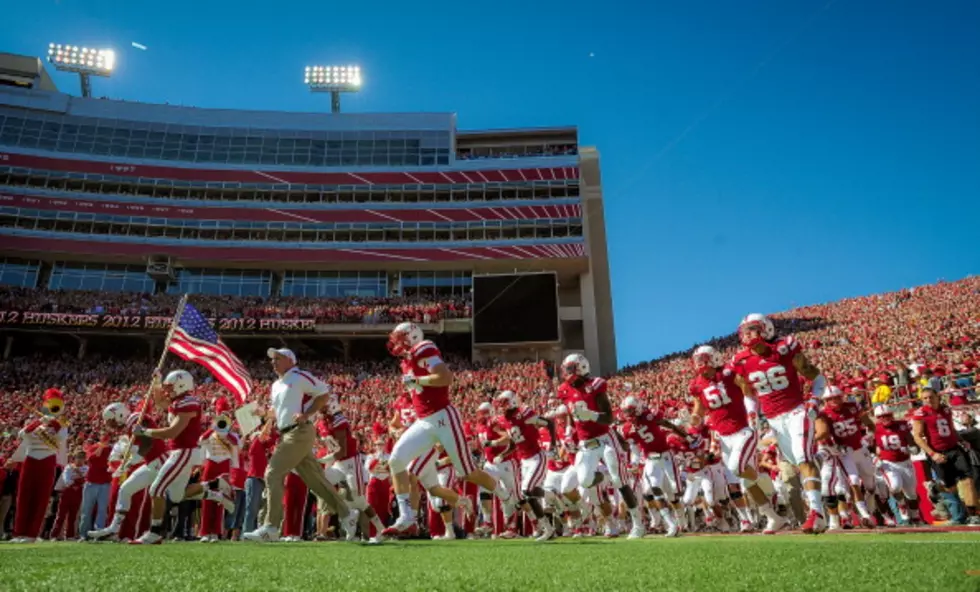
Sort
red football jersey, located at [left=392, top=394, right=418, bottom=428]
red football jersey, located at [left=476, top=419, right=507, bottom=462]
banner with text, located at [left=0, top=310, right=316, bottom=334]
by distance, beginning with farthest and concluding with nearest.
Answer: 1. banner with text, located at [left=0, top=310, right=316, bottom=334]
2. red football jersey, located at [left=476, top=419, right=507, bottom=462]
3. red football jersey, located at [left=392, top=394, right=418, bottom=428]

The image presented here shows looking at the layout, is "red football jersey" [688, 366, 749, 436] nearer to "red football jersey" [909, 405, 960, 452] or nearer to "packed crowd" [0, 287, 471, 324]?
"red football jersey" [909, 405, 960, 452]

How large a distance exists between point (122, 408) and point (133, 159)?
157 ft

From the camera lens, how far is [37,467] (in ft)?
33.4

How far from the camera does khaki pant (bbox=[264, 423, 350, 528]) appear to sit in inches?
288

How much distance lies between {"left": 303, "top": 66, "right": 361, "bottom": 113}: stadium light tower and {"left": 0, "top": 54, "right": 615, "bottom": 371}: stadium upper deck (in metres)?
7.82

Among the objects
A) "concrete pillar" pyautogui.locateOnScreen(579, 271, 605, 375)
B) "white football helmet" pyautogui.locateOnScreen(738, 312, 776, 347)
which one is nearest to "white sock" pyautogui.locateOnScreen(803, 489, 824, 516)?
"white football helmet" pyautogui.locateOnScreen(738, 312, 776, 347)

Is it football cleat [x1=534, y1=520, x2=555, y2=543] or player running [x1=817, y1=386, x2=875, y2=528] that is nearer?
football cleat [x1=534, y1=520, x2=555, y2=543]

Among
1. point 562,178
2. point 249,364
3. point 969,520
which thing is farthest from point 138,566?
point 562,178

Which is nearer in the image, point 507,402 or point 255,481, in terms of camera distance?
point 255,481

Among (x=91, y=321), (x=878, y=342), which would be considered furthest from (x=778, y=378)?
(x=91, y=321)

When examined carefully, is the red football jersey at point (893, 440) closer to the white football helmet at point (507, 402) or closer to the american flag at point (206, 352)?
the white football helmet at point (507, 402)

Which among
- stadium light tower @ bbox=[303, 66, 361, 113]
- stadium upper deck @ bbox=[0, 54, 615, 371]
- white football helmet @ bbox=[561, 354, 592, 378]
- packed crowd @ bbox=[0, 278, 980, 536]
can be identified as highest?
stadium light tower @ bbox=[303, 66, 361, 113]

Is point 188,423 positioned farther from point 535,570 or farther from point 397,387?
point 397,387

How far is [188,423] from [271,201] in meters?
44.4
